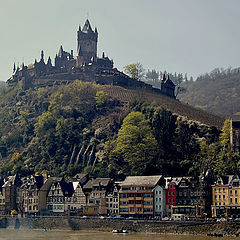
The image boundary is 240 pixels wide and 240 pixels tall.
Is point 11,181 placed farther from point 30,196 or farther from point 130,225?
point 130,225

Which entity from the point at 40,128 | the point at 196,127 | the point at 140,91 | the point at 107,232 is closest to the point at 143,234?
the point at 107,232

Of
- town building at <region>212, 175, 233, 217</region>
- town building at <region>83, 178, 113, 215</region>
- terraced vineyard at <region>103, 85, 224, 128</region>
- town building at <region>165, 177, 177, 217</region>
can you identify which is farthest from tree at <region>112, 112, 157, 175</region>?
town building at <region>212, 175, 233, 217</region>

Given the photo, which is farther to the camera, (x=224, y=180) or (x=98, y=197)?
(x=98, y=197)

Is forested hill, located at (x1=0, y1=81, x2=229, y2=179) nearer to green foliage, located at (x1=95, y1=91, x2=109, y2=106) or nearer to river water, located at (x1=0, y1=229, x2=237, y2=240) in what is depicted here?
green foliage, located at (x1=95, y1=91, x2=109, y2=106)

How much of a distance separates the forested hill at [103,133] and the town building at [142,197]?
34.1ft

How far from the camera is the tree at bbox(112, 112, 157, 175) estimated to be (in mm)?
127875

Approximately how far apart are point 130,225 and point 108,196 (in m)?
18.3

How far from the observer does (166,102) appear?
168 m

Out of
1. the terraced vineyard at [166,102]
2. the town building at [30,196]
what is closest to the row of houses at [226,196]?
the terraced vineyard at [166,102]

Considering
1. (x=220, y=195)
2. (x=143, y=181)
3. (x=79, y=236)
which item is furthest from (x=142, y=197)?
(x=79, y=236)

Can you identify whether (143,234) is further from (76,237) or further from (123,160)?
(123,160)

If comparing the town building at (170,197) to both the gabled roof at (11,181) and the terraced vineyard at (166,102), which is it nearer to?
the terraced vineyard at (166,102)

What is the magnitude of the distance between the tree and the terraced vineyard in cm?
1439

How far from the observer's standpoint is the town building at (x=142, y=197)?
4247 inches
